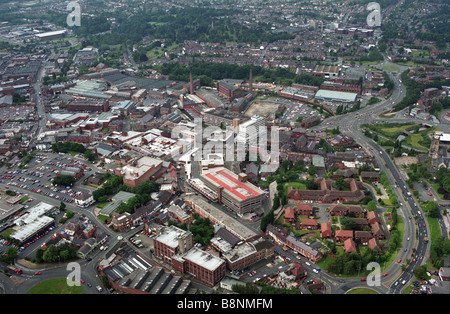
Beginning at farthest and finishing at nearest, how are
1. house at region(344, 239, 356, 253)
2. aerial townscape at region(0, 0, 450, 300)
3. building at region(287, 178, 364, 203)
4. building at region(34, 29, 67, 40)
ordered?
building at region(34, 29, 67, 40) < building at region(287, 178, 364, 203) < house at region(344, 239, 356, 253) < aerial townscape at region(0, 0, 450, 300)

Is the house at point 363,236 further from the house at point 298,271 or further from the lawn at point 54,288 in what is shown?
the lawn at point 54,288

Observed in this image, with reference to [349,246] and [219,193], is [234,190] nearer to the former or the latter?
[219,193]

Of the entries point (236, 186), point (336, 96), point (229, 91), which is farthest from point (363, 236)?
point (229, 91)

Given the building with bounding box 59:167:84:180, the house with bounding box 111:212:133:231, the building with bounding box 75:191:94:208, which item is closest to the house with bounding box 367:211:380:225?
the house with bounding box 111:212:133:231

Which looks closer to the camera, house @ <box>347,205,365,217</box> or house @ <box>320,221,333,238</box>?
house @ <box>320,221,333,238</box>

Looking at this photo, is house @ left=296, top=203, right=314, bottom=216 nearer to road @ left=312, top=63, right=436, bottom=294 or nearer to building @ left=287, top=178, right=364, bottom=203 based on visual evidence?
building @ left=287, top=178, right=364, bottom=203

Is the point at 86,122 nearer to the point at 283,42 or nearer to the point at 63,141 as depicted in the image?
the point at 63,141
